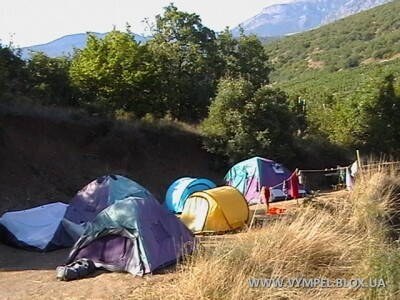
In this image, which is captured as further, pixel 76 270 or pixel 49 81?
pixel 49 81

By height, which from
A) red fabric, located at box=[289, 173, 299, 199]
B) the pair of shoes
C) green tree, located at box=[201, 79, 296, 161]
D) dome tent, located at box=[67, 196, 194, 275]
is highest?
green tree, located at box=[201, 79, 296, 161]

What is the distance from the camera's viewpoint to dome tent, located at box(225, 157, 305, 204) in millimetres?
19242

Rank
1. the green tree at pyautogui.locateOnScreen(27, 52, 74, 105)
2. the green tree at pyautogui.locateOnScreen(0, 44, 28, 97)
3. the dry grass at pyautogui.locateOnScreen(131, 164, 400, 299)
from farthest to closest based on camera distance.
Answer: the green tree at pyautogui.locateOnScreen(27, 52, 74, 105)
the green tree at pyautogui.locateOnScreen(0, 44, 28, 97)
the dry grass at pyautogui.locateOnScreen(131, 164, 400, 299)

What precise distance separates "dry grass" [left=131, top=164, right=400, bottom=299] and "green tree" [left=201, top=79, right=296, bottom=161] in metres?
14.0

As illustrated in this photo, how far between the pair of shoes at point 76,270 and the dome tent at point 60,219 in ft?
7.81

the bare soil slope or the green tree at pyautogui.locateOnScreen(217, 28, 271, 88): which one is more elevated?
the green tree at pyautogui.locateOnScreen(217, 28, 271, 88)

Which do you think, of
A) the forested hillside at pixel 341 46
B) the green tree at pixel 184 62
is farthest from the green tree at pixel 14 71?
the forested hillside at pixel 341 46

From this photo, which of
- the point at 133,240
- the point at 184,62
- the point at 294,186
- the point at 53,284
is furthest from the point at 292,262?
the point at 184,62

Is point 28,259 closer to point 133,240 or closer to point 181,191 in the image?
point 133,240

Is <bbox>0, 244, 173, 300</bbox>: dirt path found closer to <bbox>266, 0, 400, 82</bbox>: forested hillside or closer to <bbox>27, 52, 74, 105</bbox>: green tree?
<bbox>27, 52, 74, 105</bbox>: green tree

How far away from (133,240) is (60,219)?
3.66 metres

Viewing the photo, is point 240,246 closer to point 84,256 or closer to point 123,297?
point 123,297

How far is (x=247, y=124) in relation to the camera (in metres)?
23.3

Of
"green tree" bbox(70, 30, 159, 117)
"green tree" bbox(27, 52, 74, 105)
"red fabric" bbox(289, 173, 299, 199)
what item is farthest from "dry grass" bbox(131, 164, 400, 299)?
"green tree" bbox(27, 52, 74, 105)
